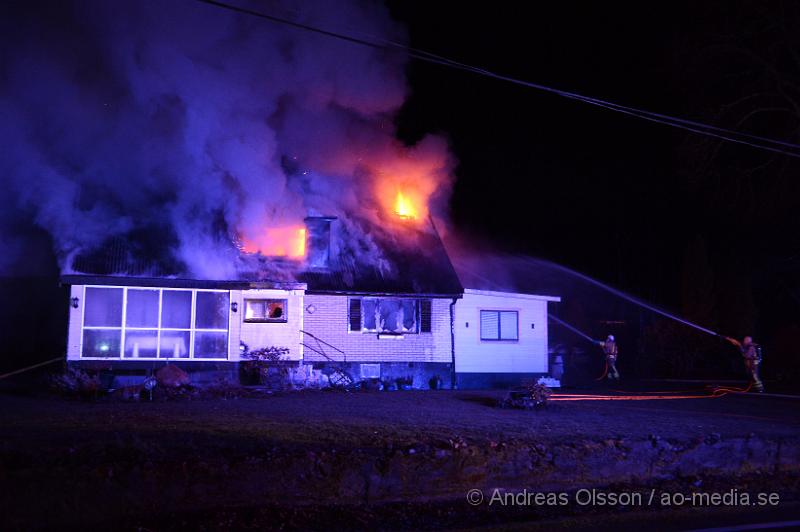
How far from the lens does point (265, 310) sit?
18.7 metres

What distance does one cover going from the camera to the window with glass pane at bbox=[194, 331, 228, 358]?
58.4 ft

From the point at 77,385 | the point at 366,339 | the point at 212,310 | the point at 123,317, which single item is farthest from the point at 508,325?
the point at 77,385

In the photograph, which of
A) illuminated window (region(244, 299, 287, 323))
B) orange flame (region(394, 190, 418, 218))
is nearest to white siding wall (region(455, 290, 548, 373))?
orange flame (region(394, 190, 418, 218))

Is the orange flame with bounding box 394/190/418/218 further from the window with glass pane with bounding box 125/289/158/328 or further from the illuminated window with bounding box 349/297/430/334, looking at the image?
the window with glass pane with bounding box 125/289/158/328

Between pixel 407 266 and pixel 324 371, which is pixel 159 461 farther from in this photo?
pixel 407 266

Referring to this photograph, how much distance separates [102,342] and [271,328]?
436 centimetres

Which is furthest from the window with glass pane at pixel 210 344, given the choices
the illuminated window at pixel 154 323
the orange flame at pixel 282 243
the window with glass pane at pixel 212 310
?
the orange flame at pixel 282 243

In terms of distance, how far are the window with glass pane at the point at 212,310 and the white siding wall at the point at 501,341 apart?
23.6 feet

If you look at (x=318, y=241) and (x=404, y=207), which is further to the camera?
(x=404, y=207)

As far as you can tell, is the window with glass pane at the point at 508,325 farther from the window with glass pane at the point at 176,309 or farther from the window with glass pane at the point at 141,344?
the window with glass pane at the point at 141,344

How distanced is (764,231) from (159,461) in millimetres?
33696

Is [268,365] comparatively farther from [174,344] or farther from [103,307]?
[103,307]

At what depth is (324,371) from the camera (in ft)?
62.8

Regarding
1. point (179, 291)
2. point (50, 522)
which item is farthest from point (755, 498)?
point (179, 291)
